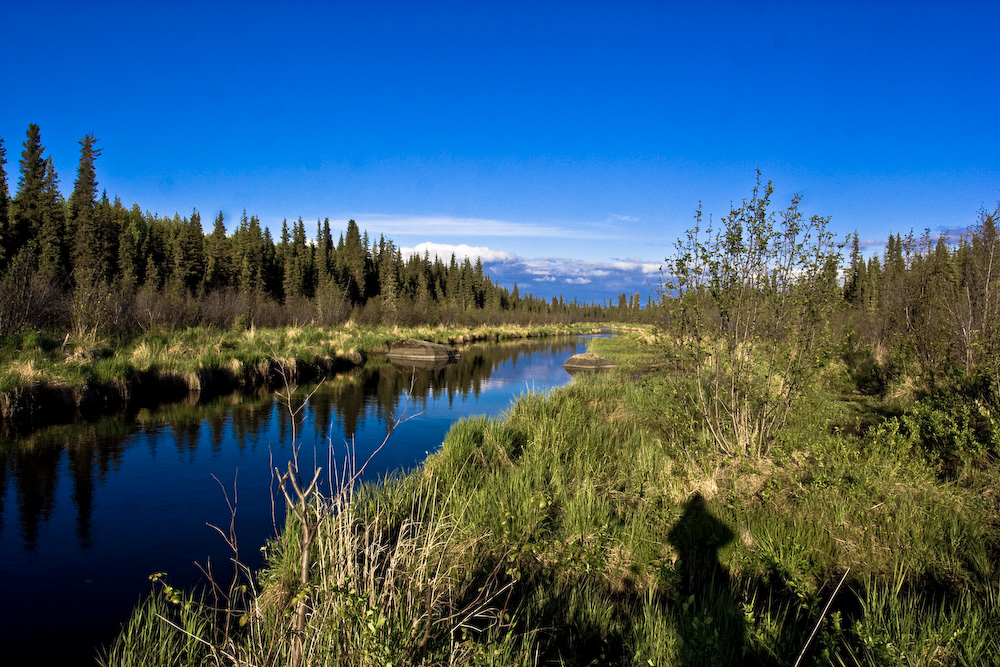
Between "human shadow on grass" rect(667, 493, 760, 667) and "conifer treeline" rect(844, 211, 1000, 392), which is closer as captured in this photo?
"human shadow on grass" rect(667, 493, 760, 667)

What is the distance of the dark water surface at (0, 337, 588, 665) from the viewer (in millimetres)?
5250

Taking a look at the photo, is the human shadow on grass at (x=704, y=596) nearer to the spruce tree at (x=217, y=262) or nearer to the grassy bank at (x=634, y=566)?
the grassy bank at (x=634, y=566)

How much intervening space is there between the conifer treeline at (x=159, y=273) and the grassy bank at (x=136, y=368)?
1567 millimetres

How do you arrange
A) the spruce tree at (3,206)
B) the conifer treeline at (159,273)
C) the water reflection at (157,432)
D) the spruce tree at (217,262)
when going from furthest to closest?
the spruce tree at (217,262)
the spruce tree at (3,206)
the conifer treeline at (159,273)
the water reflection at (157,432)

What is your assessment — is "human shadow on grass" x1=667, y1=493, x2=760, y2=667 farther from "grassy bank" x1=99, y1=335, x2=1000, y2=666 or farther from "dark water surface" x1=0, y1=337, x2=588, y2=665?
"dark water surface" x1=0, y1=337, x2=588, y2=665

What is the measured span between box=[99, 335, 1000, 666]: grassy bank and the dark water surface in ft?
2.58

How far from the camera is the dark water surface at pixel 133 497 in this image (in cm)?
525

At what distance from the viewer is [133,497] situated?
8.29 meters

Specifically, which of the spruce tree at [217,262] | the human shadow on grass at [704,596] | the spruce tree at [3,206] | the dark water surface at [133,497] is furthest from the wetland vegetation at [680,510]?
the spruce tree at [217,262]

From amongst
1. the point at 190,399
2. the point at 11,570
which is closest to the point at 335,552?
the point at 11,570

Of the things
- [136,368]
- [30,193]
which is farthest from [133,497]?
[30,193]

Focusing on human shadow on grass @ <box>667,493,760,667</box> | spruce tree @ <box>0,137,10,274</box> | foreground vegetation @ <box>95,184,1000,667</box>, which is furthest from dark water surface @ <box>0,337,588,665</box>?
spruce tree @ <box>0,137,10,274</box>

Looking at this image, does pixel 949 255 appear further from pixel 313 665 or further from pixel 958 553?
pixel 313 665

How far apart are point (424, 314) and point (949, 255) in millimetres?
41572
